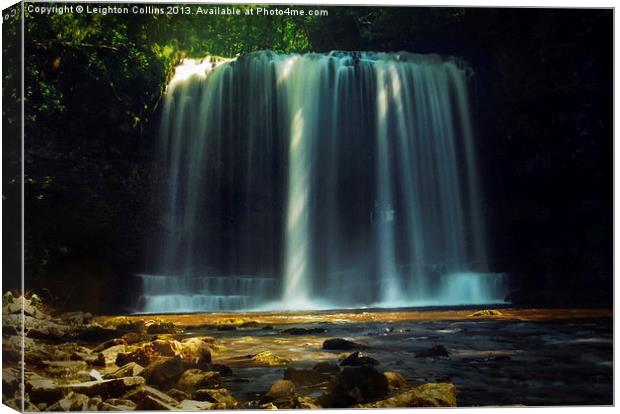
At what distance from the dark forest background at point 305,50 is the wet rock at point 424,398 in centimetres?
136

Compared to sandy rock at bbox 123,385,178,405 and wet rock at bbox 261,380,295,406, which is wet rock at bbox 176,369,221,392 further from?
wet rock at bbox 261,380,295,406

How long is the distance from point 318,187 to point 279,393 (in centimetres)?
226

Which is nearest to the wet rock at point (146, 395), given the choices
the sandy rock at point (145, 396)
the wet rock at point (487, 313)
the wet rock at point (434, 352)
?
the sandy rock at point (145, 396)

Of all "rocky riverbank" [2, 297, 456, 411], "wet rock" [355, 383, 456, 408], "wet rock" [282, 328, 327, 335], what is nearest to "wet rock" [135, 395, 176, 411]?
"rocky riverbank" [2, 297, 456, 411]

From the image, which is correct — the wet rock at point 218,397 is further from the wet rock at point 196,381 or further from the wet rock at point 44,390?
the wet rock at point 44,390

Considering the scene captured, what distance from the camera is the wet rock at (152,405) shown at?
9570mm

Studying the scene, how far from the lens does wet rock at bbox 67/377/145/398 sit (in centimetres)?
955

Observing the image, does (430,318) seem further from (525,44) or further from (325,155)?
(525,44)

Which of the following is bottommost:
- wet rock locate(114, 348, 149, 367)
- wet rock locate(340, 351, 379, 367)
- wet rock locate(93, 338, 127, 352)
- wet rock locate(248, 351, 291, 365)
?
wet rock locate(340, 351, 379, 367)

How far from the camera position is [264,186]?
1041 cm

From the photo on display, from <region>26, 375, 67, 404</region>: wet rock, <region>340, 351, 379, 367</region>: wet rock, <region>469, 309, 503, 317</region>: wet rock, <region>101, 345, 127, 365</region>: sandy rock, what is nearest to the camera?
<region>26, 375, 67, 404</region>: wet rock

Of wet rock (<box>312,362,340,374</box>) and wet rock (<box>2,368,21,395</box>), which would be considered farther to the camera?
wet rock (<box>312,362,340,374</box>)

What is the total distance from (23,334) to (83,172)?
5.41 ft

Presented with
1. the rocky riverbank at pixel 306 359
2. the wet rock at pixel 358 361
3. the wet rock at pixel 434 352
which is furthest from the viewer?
the wet rock at pixel 434 352
